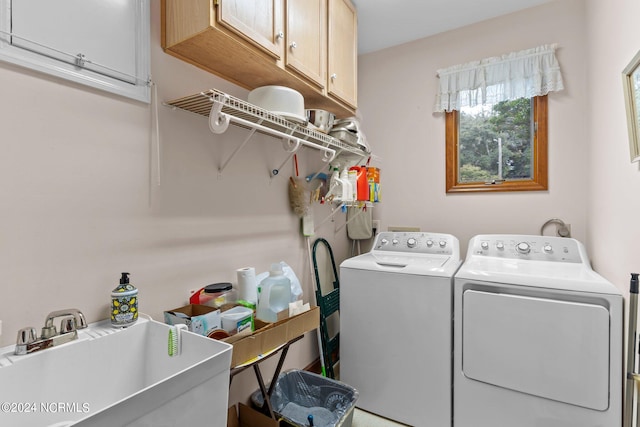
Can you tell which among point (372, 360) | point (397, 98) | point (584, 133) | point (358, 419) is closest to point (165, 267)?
point (372, 360)

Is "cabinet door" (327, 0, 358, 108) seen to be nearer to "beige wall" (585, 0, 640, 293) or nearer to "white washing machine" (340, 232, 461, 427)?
"white washing machine" (340, 232, 461, 427)

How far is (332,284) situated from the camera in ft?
8.38

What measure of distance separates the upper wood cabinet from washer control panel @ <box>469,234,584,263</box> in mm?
1311

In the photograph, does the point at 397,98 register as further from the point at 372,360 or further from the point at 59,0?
the point at 59,0

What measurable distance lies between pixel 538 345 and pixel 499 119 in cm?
166

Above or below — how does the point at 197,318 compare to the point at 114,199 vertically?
below

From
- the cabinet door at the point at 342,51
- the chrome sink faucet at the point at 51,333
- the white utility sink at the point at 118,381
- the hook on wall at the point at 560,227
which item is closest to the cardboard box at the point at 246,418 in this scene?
the white utility sink at the point at 118,381

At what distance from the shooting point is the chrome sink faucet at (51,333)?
2.76 ft

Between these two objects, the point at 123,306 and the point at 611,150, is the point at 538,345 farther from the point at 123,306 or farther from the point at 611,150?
the point at 123,306

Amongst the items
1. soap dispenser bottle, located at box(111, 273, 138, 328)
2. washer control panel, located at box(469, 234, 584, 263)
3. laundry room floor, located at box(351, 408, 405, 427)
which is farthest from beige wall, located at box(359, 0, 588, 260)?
soap dispenser bottle, located at box(111, 273, 138, 328)

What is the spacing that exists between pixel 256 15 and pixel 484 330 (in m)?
1.89

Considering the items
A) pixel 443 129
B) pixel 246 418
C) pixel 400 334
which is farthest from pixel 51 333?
pixel 443 129

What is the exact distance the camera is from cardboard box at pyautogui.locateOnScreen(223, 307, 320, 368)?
1.11 meters

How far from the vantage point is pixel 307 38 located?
1.63 metres
